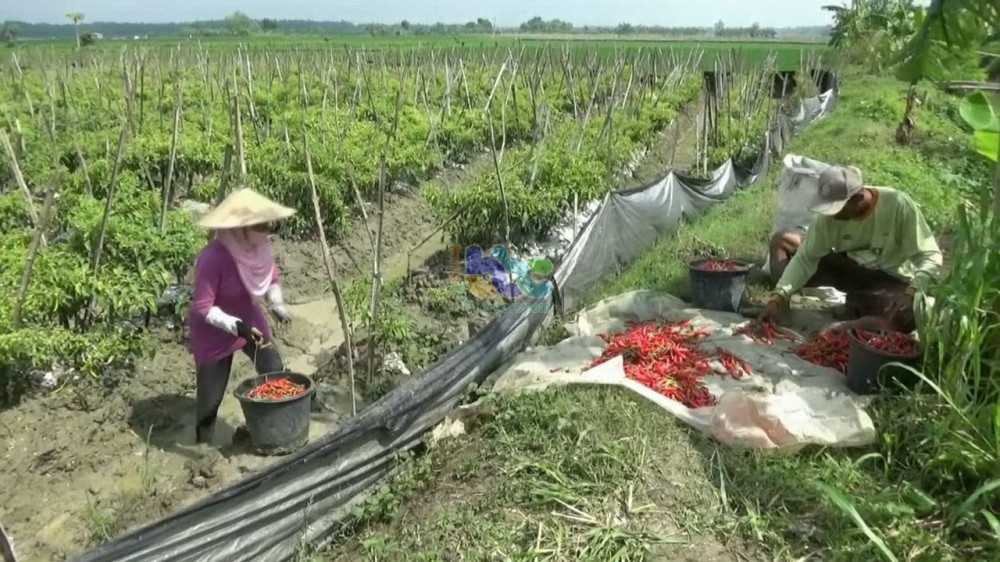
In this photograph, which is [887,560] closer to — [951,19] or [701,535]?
[701,535]

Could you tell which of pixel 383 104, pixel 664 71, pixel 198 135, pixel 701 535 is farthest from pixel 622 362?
pixel 664 71

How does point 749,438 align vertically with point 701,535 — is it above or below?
above

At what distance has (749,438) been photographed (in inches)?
119

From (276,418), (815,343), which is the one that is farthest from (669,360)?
(276,418)

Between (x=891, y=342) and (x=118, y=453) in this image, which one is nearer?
(x=891, y=342)

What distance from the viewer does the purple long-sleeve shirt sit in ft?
12.5

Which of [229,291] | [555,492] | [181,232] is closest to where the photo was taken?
[555,492]

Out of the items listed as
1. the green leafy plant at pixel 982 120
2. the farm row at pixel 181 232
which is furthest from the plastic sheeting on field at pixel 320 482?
the green leafy plant at pixel 982 120

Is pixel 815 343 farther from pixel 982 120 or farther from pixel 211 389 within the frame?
pixel 211 389

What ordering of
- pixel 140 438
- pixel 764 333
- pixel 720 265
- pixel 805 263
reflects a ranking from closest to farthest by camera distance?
pixel 140 438 < pixel 764 333 < pixel 805 263 < pixel 720 265

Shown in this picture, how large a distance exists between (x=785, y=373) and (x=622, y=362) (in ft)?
2.91

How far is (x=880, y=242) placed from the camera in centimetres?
425

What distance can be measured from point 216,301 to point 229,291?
0.33ft

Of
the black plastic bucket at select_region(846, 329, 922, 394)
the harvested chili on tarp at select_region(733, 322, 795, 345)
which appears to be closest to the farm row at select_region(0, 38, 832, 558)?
the harvested chili on tarp at select_region(733, 322, 795, 345)
